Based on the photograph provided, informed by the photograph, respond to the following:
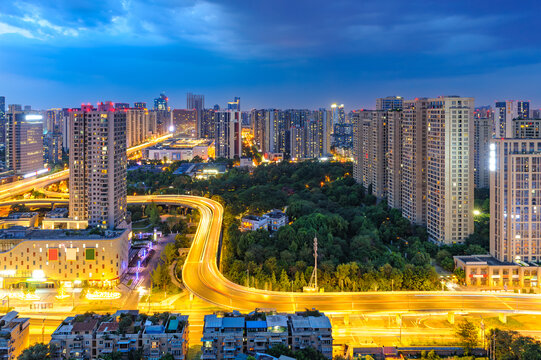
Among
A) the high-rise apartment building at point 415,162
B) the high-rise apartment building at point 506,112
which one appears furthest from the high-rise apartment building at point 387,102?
the high-rise apartment building at point 415,162

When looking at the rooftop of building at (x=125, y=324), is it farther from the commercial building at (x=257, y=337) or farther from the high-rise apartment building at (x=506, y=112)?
the high-rise apartment building at (x=506, y=112)

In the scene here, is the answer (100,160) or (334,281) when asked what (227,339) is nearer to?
(334,281)

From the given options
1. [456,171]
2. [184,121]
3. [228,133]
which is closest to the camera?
[456,171]

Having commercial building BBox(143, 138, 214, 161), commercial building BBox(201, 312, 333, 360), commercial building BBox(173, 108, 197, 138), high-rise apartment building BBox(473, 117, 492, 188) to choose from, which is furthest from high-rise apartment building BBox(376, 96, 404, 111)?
commercial building BBox(173, 108, 197, 138)

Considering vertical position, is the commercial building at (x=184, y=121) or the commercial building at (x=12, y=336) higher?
the commercial building at (x=184, y=121)

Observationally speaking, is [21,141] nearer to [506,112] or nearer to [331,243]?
[331,243]

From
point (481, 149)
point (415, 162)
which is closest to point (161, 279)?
point (415, 162)
